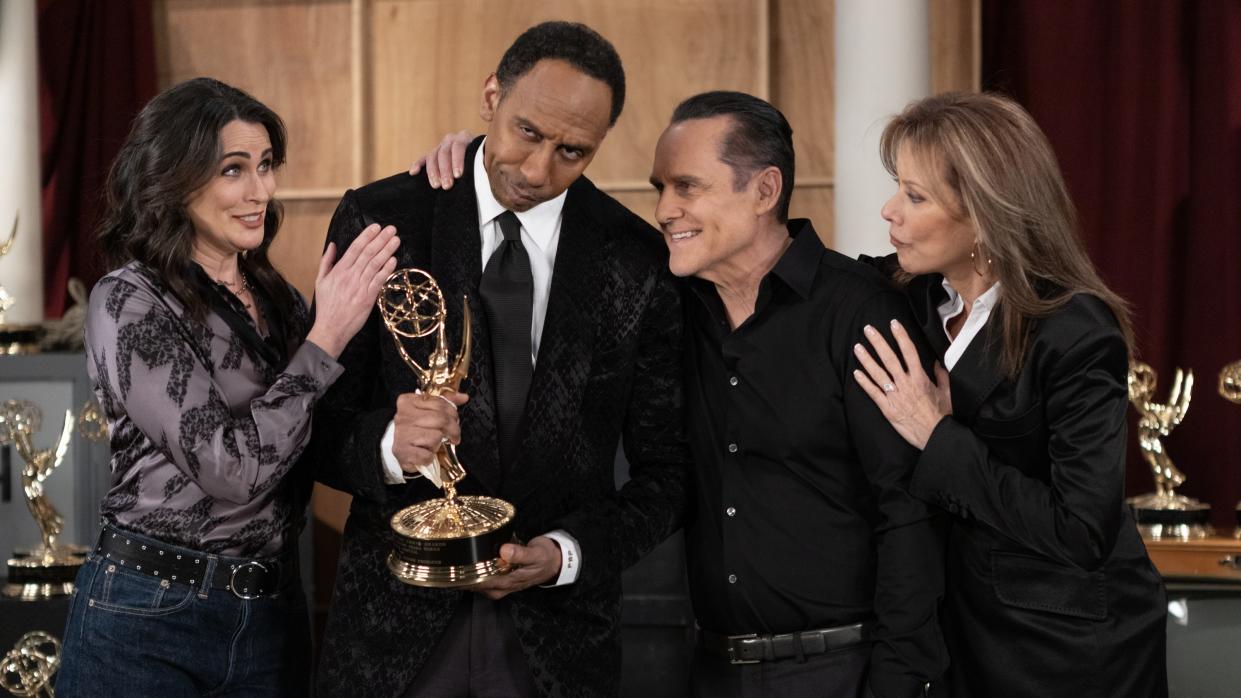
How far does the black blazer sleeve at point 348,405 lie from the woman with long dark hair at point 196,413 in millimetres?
79

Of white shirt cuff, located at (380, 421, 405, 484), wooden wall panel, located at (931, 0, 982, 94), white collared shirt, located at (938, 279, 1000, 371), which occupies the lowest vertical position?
white shirt cuff, located at (380, 421, 405, 484)

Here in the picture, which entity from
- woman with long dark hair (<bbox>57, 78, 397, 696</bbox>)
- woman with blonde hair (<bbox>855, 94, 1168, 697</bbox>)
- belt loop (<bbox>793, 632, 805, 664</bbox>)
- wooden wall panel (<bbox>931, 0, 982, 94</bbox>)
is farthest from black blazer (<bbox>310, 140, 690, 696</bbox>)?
wooden wall panel (<bbox>931, 0, 982, 94</bbox>)

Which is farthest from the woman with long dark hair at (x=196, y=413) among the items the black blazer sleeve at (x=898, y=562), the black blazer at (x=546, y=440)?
the black blazer sleeve at (x=898, y=562)

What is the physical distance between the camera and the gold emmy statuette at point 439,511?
206 cm

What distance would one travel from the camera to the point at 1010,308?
7.72 ft

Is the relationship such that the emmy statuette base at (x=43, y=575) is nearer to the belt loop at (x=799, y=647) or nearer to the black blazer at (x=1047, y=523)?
the belt loop at (x=799, y=647)

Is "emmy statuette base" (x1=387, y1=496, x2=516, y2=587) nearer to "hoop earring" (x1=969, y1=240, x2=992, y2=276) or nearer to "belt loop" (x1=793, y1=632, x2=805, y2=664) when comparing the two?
"belt loop" (x1=793, y1=632, x2=805, y2=664)

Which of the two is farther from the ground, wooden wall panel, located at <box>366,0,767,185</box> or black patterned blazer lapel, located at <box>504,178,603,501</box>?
wooden wall panel, located at <box>366,0,767,185</box>

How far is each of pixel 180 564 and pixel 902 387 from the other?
1291 millimetres

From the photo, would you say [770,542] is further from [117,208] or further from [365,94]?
[365,94]

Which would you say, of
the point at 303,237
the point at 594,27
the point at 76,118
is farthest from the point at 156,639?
the point at 76,118

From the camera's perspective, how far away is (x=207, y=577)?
7.63ft

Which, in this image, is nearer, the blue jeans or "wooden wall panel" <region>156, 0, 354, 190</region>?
the blue jeans

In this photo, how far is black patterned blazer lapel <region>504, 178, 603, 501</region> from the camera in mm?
2350
